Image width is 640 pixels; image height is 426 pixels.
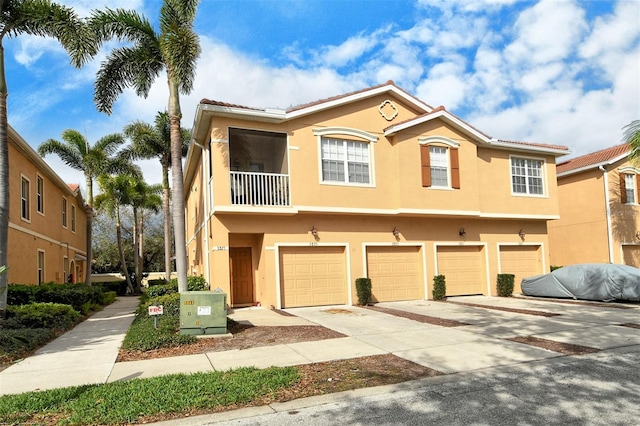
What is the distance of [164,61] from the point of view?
13.6 metres

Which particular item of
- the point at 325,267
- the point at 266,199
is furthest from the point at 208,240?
the point at 325,267

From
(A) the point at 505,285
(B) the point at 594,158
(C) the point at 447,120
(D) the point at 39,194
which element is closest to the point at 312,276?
(C) the point at 447,120

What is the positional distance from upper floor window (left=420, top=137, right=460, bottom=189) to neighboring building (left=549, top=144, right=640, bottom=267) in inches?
381

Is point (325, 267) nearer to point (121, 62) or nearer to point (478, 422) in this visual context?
point (121, 62)

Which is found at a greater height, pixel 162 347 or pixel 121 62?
pixel 121 62

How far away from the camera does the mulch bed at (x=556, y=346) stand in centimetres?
808

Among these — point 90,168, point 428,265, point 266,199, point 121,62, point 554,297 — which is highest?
point 121,62

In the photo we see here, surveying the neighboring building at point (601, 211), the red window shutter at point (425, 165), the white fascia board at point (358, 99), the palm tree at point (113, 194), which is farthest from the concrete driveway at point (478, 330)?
the palm tree at point (113, 194)

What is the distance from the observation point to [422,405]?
5.41 m

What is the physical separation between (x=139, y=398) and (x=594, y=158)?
24676 mm

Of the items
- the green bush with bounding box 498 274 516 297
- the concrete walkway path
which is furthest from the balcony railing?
the green bush with bounding box 498 274 516 297

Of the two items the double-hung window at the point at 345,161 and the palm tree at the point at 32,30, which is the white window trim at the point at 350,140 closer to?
the double-hung window at the point at 345,161

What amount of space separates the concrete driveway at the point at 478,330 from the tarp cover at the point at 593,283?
1.21 m

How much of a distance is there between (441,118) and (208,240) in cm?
963
